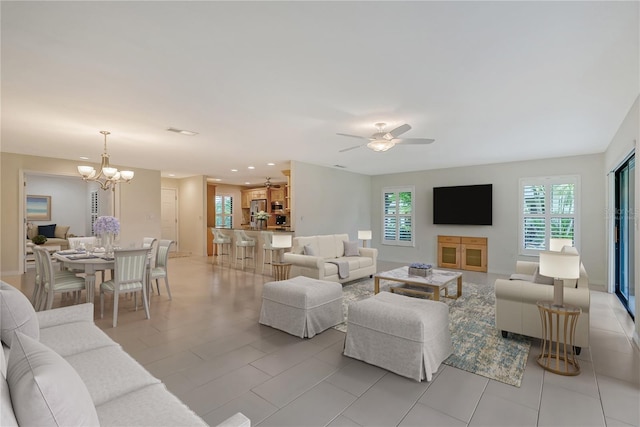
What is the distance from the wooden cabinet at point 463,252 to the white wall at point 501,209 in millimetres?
136

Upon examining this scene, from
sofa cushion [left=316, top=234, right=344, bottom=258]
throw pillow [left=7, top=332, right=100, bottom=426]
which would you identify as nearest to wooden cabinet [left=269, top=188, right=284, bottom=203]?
sofa cushion [left=316, top=234, right=344, bottom=258]

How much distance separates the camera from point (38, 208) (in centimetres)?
1008

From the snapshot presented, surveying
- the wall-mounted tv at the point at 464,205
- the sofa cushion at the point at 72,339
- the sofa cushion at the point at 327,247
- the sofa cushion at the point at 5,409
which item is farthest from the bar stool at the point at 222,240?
the sofa cushion at the point at 5,409

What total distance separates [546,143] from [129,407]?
6600mm

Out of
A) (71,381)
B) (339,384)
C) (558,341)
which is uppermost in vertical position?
(71,381)

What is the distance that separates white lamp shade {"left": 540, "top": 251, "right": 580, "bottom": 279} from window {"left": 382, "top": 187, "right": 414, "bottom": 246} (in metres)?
6.02

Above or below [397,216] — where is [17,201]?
above

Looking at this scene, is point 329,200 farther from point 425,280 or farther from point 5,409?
point 5,409

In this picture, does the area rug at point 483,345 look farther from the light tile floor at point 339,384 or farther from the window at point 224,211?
the window at point 224,211

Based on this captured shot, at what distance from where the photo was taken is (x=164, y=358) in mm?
2891

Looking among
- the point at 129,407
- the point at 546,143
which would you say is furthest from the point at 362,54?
the point at 546,143

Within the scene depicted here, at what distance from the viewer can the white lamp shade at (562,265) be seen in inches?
105

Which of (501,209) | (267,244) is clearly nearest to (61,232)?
(267,244)

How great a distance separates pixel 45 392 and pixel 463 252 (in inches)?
323
